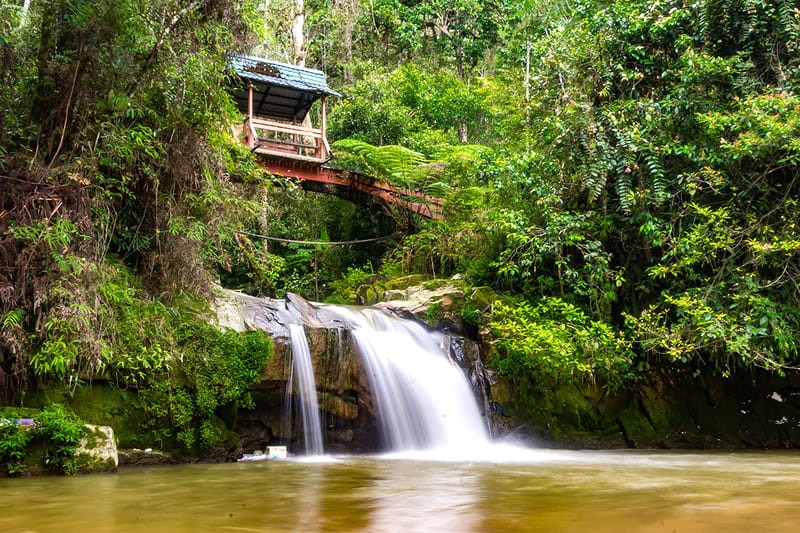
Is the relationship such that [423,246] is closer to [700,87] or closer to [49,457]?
[700,87]

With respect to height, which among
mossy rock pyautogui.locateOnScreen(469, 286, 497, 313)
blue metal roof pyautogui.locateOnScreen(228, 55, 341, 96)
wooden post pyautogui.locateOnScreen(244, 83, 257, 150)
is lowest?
mossy rock pyautogui.locateOnScreen(469, 286, 497, 313)

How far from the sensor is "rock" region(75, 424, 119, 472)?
6031mm

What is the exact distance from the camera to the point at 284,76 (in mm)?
16266

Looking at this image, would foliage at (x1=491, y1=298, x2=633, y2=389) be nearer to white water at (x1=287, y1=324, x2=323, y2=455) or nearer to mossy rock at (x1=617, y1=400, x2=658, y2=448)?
mossy rock at (x1=617, y1=400, x2=658, y2=448)

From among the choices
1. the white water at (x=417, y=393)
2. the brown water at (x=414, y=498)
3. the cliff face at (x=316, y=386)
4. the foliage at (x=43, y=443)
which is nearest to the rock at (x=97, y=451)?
the foliage at (x=43, y=443)

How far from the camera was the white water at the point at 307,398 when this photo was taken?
333 inches

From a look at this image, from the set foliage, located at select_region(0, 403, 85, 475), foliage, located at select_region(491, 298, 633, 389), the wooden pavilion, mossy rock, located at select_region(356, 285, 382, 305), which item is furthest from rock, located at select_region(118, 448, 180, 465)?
the wooden pavilion

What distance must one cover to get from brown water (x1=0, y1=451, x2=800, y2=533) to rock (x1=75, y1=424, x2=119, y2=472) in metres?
0.19

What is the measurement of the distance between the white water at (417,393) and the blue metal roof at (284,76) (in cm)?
768

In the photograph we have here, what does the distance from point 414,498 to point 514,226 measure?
6108mm

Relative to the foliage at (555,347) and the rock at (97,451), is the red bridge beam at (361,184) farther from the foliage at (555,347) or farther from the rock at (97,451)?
the rock at (97,451)

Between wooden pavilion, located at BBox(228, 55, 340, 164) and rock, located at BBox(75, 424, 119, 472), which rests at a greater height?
wooden pavilion, located at BBox(228, 55, 340, 164)

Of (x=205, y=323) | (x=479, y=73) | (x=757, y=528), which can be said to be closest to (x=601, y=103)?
(x=205, y=323)

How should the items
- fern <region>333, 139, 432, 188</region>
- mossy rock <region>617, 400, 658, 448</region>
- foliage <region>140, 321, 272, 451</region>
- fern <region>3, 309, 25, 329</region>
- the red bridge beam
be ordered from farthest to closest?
the red bridge beam < fern <region>333, 139, 432, 188</region> < mossy rock <region>617, 400, 658, 448</region> < foliage <region>140, 321, 272, 451</region> < fern <region>3, 309, 25, 329</region>
